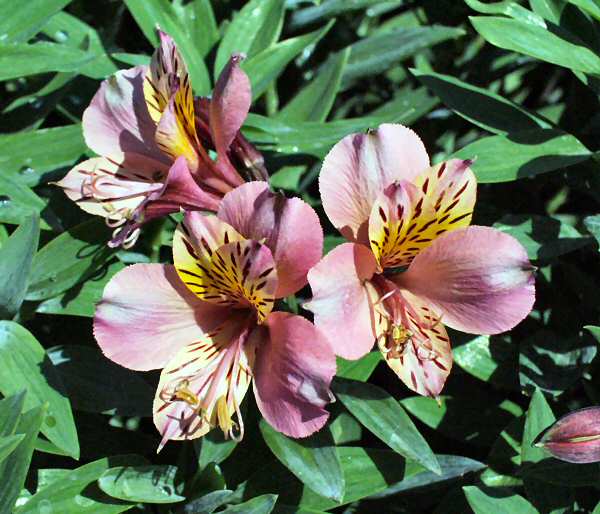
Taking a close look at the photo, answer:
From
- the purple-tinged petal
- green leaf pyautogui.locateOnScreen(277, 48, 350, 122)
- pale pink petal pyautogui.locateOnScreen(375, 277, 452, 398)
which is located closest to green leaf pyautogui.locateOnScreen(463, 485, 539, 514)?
pale pink petal pyautogui.locateOnScreen(375, 277, 452, 398)

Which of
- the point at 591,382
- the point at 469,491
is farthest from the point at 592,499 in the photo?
the point at 469,491

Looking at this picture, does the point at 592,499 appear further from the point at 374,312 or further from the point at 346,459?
the point at 374,312

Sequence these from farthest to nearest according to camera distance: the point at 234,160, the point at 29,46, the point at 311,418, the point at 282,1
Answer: the point at 282,1 < the point at 29,46 < the point at 234,160 < the point at 311,418

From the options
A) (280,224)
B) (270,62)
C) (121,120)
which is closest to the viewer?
(280,224)

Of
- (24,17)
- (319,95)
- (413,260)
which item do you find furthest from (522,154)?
(24,17)

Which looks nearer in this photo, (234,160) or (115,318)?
(115,318)

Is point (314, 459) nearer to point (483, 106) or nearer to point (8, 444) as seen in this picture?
point (8, 444)

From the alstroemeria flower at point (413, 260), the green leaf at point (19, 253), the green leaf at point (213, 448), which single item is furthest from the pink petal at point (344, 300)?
the green leaf at point (19, 253)
